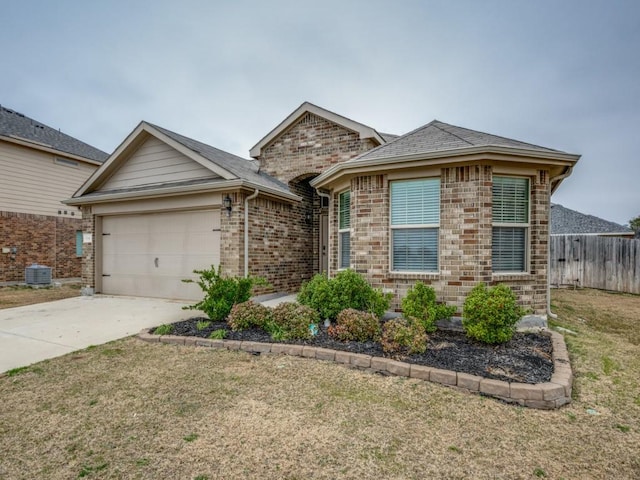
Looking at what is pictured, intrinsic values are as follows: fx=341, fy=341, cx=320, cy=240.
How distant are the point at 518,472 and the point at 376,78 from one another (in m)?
14.1

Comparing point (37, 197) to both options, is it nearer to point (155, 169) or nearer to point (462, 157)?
point (155, 169)

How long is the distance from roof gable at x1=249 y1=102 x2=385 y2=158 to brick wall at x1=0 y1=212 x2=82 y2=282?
975 cm

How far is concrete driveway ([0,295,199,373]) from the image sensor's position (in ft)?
16.0

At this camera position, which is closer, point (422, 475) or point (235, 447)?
point (422, 475)

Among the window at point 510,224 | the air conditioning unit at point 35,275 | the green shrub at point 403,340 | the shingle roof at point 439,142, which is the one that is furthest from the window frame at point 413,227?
the air conditioning unit at point 35,275

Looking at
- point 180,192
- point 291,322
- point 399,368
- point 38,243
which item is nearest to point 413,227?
point 291,322

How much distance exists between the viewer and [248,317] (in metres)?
5.44

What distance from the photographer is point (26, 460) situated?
2.41 m

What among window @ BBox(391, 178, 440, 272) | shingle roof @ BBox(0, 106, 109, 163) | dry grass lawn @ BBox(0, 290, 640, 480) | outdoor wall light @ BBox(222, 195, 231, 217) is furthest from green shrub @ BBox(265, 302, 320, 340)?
shingle roof @ BBox(0, 106, 109, 163)

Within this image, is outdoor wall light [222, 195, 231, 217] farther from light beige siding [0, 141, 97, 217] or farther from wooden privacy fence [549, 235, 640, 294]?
wooden privacy fence [549, 235, 640, 294]

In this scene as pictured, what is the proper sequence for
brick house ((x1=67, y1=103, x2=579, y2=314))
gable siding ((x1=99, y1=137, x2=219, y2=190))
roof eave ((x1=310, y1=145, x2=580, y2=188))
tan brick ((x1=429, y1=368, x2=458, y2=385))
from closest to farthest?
tan brick ((x1=429, y1=368, x2=458, y2=385)), roof eave ((x1=310, y1=145, x2=580, y2=188)), brick house ((x1=67, y1=103, x2=579, y2=314)), gable siding ((x1=99, y1=137, x2=219, y2=190))

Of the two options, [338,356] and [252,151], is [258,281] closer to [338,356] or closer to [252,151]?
[338,356]

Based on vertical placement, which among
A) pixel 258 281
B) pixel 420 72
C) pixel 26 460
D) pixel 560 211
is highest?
pixel 420 72

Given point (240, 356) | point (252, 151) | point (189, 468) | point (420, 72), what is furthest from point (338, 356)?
point (420, 72)
